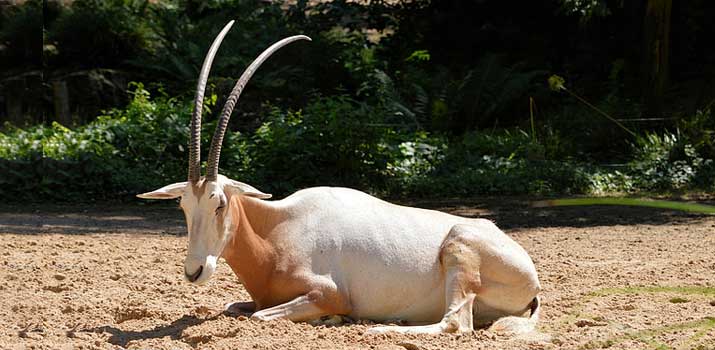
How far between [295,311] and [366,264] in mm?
484

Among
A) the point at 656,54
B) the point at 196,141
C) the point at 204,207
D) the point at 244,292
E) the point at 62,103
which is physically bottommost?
the point at 244,292

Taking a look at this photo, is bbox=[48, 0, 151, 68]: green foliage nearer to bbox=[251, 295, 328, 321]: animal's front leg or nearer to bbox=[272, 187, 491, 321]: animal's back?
bbox=[272, 187, 491, 321]: animal's back

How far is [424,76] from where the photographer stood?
15609 millimetres

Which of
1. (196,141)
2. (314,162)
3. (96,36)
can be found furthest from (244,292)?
(96,36)

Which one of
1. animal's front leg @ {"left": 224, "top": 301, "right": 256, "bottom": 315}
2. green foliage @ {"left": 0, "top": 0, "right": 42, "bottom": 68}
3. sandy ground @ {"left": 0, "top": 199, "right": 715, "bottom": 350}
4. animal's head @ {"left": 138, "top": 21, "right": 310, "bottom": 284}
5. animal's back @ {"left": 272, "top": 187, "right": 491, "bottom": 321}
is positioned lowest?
sandy ground @ {"left": 0, "top": 199, "right": 715, "bottom": 350}

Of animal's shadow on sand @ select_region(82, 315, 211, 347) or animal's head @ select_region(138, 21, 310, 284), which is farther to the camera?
animal's shadow on sand @ select_region(82, 315, 211, 347)

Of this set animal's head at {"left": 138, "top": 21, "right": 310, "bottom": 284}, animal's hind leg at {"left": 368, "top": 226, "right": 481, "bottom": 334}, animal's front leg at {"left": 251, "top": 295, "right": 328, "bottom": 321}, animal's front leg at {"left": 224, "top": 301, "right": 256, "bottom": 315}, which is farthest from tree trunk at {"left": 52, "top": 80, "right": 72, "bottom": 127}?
animal's hind leg at {"left": 368, "top": 226, "right": 481, "bottom": 334}

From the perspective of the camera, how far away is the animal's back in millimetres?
5273

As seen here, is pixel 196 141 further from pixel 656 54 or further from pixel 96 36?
pixel 96 36

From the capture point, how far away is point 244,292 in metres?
6.20

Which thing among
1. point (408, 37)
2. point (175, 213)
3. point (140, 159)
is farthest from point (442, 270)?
point (408, 37)

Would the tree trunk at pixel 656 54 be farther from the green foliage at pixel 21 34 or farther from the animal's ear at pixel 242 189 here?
the animal's ear at pixel 242 189

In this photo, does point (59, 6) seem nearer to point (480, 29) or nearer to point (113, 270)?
point (480, 29)

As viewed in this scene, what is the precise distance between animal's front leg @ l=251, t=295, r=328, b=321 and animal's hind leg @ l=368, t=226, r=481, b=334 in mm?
410
